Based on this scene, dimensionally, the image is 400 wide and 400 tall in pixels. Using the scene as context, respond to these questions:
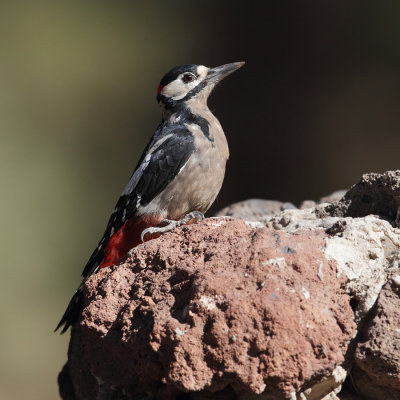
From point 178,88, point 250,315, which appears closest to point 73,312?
point 250,315

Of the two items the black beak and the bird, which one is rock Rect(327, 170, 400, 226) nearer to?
the bird

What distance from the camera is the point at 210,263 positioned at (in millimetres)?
2189

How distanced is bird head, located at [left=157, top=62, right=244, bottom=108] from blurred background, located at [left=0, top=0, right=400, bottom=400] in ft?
12.0

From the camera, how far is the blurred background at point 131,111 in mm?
7504

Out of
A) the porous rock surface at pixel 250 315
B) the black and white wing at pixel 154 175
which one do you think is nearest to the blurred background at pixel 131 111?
the black and white wing at pixel 154 175

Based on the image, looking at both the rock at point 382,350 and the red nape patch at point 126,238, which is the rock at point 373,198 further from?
the red nape patch at point 126,238

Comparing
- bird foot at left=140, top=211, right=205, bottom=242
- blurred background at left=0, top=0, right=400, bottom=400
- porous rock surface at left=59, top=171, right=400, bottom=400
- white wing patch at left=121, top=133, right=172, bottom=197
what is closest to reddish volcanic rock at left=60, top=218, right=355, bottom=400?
porous rock surface at left=59, top=171, right=400, bottom=400

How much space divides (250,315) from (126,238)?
4.93ft

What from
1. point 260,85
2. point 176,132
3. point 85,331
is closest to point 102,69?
point 260,85

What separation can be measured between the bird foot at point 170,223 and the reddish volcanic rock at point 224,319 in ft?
2.62

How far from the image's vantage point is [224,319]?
2.00 metres

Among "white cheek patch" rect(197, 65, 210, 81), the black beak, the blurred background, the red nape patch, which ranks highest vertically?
"white cheek patch" rect(197, 65, 210, 81)

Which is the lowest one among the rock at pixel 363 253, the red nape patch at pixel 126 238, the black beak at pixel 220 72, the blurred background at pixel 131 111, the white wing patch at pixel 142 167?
the blurred background at pixel 131 111

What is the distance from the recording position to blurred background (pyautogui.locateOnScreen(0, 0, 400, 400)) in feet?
24.6
